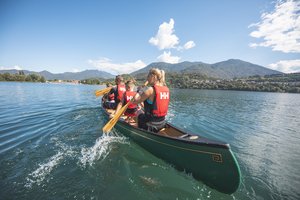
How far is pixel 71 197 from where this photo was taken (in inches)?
165

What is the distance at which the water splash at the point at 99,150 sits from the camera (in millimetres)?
6031

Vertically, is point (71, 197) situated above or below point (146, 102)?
below

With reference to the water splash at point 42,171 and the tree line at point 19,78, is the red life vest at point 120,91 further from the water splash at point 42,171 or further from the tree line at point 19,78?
the tree line at point 19,78

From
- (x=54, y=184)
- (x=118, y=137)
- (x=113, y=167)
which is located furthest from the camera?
(x=118, y=137)

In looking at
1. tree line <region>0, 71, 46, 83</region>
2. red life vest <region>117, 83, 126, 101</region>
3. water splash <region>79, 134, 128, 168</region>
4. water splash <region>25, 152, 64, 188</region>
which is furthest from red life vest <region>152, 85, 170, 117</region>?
tree line <region>0, 71, 46, 83</region>

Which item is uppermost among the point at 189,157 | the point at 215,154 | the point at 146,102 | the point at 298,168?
the point at 146,102

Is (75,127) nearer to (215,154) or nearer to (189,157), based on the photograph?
(189,157)

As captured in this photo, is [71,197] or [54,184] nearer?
[71,197]

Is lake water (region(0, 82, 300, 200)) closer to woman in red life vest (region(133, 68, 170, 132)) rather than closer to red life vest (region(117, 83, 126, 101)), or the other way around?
woman in red life vest (region(133, 68, 170, 132))

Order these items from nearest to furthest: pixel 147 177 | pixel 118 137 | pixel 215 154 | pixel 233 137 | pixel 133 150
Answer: pixel 215 154 < pixel 147 177 < pixel 133 150 < pixel 118 137 < pixel 233 137

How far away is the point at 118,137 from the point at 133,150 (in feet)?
5.70

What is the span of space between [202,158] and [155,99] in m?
2.28

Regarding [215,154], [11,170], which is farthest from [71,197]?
[215,154]

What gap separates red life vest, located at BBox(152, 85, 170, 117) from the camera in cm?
543
